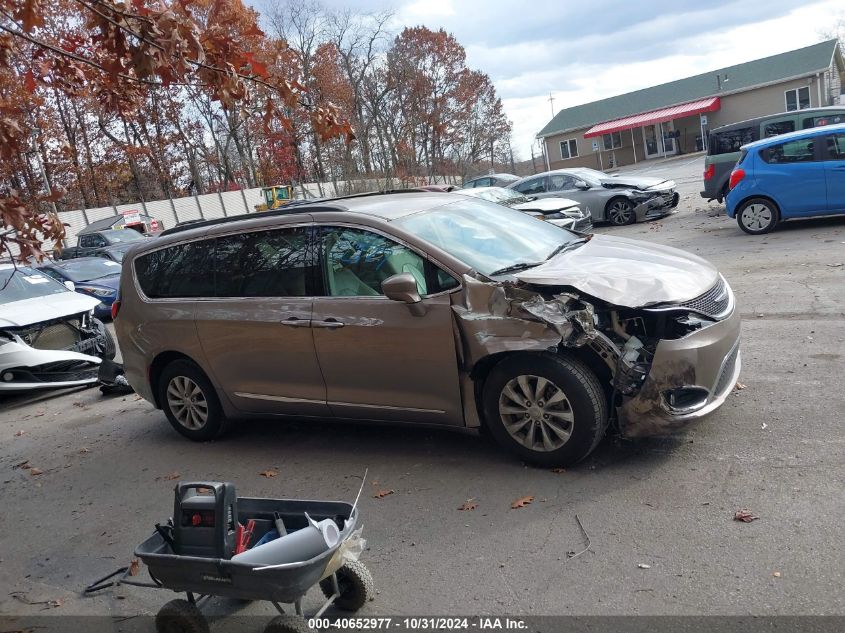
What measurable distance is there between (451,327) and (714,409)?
1.69 m

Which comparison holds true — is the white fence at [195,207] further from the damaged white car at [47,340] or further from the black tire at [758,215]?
the damaged white car at [47,340]

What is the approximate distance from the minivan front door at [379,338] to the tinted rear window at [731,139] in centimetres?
1327

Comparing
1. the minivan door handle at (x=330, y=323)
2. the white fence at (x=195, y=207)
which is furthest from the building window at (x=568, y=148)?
the minivan door handle at (x=330, y=323)

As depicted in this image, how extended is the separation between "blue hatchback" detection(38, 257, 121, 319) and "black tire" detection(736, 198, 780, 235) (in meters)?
12.1

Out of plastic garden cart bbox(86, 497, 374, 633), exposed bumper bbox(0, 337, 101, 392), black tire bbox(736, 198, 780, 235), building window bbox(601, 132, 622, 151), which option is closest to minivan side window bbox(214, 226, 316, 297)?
plastic garden cart bbox(86, 497, 374, 633)

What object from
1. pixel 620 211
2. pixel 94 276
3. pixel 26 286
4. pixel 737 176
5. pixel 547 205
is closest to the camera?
pixel 26 286

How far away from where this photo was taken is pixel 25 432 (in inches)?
309

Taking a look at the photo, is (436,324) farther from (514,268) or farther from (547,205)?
(547,205)

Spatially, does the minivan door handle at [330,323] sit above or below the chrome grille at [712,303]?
above

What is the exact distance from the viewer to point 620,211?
1762cm

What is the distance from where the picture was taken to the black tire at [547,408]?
4.36 metres

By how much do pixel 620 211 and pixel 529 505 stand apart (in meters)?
14.5

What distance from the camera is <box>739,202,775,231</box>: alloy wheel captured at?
12352 millimetres

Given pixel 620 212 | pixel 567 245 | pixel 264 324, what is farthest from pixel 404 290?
pixel 620 212
